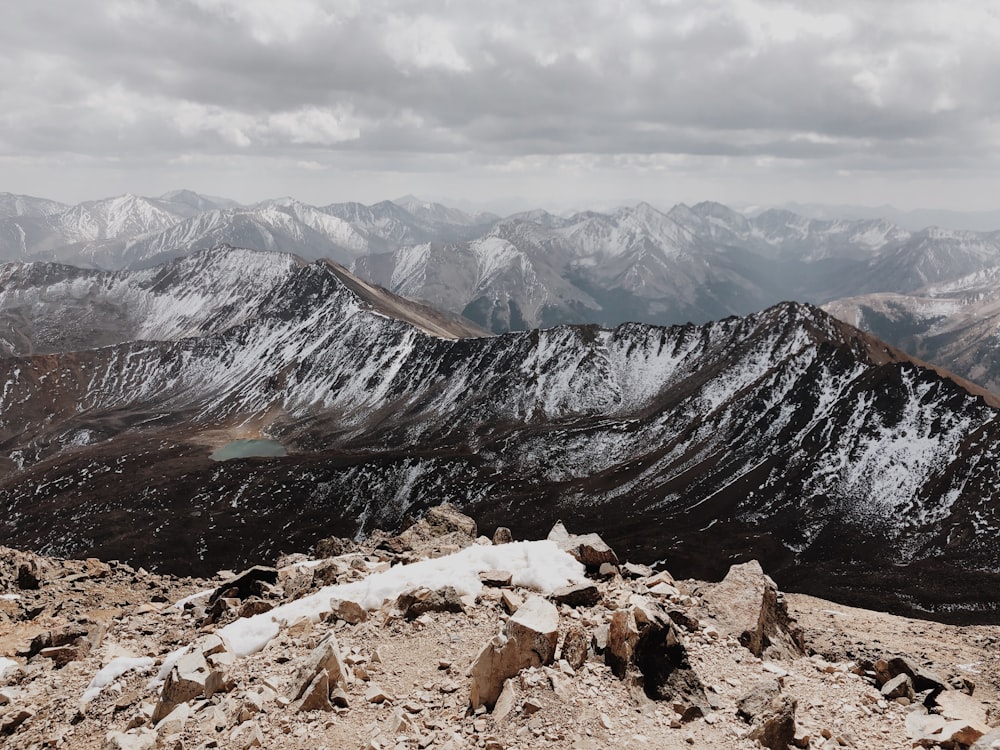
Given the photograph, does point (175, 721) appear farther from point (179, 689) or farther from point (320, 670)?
point (320, 670)

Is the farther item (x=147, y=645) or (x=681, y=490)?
(x=681, y=490)

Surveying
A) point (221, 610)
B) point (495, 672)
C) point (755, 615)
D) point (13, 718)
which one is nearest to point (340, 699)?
point (495, 672)

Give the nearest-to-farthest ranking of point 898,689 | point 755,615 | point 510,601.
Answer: point 898,689
point 510,601
point 755,615

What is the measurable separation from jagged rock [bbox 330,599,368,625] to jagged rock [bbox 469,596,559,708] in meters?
7.22

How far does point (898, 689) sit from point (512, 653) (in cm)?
1373

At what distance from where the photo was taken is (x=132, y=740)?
18047 mm

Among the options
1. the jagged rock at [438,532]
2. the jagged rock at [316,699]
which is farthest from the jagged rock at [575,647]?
the jagged rock at [438,532]

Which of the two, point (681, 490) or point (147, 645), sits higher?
point (147, 645)

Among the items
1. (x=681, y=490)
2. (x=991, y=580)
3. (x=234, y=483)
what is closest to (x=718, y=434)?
(x=681, y=490)

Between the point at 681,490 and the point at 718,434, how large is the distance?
2731 cm

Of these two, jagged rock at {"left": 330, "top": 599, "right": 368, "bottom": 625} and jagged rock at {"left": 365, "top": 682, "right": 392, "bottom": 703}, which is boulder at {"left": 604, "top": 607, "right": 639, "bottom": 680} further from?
jagged rock at {"left": 330, "top": 599, "right": 368, "bottom": 625}

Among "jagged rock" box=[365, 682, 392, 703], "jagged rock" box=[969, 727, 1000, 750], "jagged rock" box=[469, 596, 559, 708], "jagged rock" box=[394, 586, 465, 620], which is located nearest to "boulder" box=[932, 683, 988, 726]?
"jagged rock" box=[969, 727, 1000, 750]

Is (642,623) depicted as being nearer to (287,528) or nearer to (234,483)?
(287,528)

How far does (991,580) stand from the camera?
102062mm
